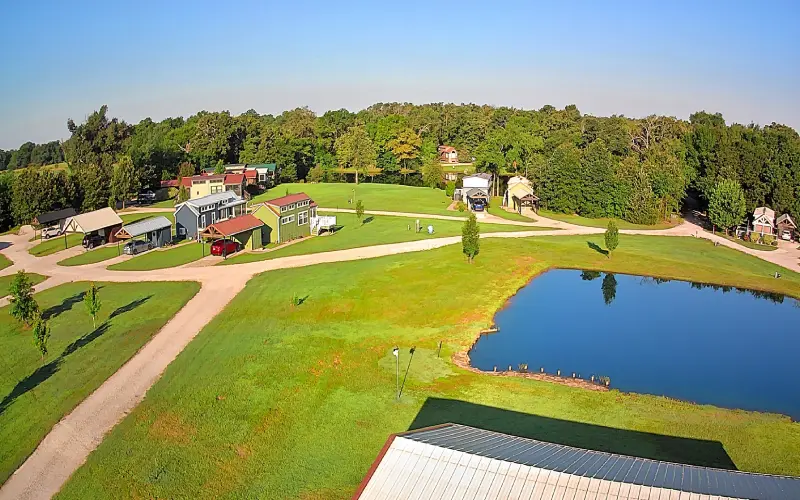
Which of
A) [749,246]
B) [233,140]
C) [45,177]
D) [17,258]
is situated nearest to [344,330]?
[17,258]

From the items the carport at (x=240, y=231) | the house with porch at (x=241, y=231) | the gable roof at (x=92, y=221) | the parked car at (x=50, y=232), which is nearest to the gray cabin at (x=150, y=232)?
the gable roof at (x=92, y=221)

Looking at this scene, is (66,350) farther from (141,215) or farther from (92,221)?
(141,215)

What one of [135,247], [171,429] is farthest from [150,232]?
[171,429]

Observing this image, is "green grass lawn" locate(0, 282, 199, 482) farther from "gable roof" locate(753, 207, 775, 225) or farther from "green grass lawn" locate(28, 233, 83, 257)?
"gable roof" locate(753, 207, 775, 225)

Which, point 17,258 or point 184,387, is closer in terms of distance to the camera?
point 184,387

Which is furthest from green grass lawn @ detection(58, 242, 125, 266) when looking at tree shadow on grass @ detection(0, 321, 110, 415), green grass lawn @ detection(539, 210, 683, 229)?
green grass lawn @ detection(539, 210, 683, 229)

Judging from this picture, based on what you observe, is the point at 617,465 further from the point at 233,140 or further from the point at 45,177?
the point at 233,140
